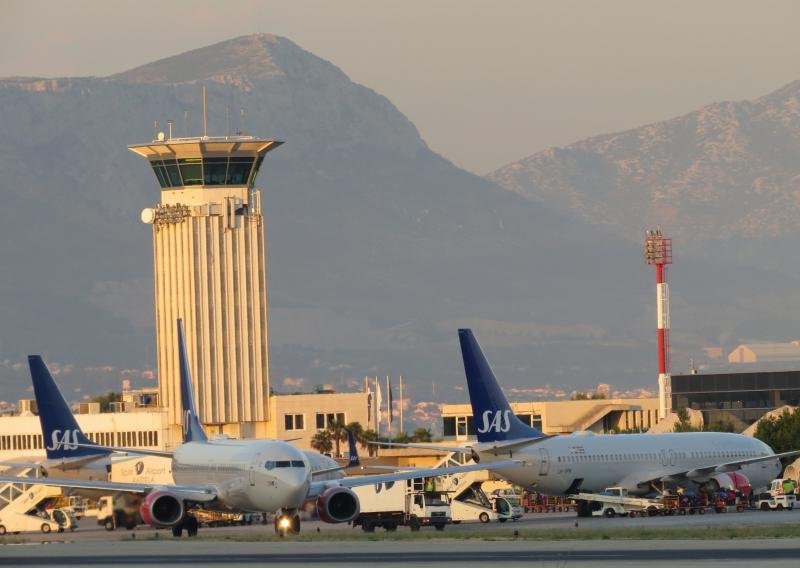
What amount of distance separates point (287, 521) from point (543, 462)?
18670 millimetres

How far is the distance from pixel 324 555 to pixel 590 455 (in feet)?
129

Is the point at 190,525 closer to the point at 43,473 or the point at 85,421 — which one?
the point at 43,473

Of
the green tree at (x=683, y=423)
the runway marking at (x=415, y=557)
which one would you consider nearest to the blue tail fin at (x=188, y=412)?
the runway marking at (x=415, y=557)

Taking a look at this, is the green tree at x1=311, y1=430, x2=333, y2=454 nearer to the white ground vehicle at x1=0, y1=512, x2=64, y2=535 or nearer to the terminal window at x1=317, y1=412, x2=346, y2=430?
the terminal window at x1=317, y1=412, x2=346, y2=430

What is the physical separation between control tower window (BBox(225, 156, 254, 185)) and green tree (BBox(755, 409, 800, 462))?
5449 cm

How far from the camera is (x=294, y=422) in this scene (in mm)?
183375

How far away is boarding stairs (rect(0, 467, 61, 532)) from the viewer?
322 ft

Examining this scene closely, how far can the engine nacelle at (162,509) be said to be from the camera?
83125 mm

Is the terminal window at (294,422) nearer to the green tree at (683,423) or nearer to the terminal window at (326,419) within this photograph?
the terminal window at (326,419)

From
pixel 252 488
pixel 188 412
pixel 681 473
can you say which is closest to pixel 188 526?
pixel 252 488

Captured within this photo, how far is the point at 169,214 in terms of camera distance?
174375 millimetres

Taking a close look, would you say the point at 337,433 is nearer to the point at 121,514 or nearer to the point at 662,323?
the point at 662,323

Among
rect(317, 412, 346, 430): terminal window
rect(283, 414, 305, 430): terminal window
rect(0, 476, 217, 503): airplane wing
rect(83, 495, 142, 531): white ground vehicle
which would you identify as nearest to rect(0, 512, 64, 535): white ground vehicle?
rect(83, 495, 142, 531): white ground vehicle

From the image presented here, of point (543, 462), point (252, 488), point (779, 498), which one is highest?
point (543, 462)
